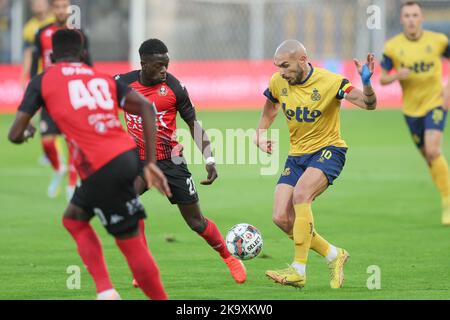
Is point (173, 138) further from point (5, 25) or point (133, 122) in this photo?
point (5, 25)

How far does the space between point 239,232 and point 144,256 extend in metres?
2.54

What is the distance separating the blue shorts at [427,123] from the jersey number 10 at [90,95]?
7.59 m

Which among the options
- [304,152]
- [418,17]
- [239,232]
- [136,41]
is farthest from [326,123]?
[136,41]

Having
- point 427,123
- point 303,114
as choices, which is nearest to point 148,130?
point 303,114

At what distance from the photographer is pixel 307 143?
388 inches

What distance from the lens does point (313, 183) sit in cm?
946

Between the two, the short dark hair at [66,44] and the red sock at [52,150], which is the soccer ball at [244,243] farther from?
the red sock at [52,150]

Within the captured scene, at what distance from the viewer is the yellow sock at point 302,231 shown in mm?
9344

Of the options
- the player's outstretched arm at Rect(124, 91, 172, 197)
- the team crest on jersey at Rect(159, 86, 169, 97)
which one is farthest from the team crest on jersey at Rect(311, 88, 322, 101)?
the player's outstretched arm at Rect(124, 91, 172, 197)

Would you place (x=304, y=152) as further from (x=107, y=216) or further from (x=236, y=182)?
(x=236, y=182)

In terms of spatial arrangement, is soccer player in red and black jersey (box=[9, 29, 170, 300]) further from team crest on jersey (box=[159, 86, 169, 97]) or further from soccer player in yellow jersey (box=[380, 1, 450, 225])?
soccer player in yellow jersey (box=[380, 1, 450, 225])

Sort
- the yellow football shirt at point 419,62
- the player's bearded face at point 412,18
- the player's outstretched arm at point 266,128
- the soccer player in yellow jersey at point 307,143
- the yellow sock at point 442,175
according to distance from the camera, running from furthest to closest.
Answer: the yellow football shirt at point 419,62 < the player's bearded face at point 412,18 < the yellow sock at point 442,175 < the player's outstretched arm at point 266,128 < the soccer player in yellow jersey at point 307,143

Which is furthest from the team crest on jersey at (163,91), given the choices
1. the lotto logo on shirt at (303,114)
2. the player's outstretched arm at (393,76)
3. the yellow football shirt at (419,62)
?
the yellow football shirt at (419,62)

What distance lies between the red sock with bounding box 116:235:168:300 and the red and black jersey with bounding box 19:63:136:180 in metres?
0.59
